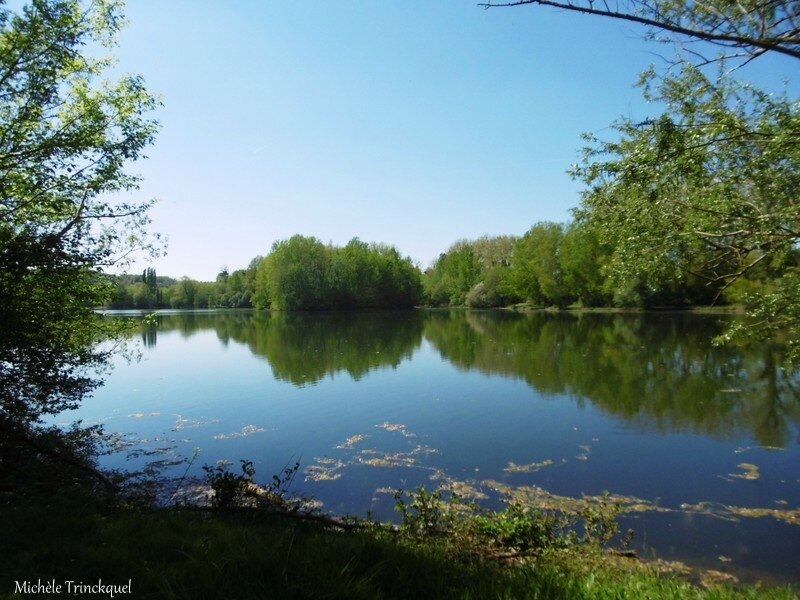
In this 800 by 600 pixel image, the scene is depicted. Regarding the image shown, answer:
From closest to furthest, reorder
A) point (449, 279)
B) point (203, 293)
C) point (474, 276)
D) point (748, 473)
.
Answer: point (748, 473) → point (474, 276) → point (449, 279) → point (203, 293)

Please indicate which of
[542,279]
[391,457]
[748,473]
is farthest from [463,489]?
[542,279]

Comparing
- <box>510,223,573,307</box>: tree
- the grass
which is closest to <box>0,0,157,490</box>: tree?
the grass

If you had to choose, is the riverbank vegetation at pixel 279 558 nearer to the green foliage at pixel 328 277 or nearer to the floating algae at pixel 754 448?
the floating algae at pixel 754 448

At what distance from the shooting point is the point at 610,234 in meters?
10.2

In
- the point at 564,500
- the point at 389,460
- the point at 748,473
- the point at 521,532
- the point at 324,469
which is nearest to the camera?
the point at 521,532

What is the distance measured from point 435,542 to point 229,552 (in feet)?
8.45

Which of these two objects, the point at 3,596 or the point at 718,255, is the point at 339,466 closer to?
the point at 3,596

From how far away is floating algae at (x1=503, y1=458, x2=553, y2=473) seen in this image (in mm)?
10289

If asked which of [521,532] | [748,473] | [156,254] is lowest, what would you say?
Result: [748,473]

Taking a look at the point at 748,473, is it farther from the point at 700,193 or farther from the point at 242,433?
the point at 242,433

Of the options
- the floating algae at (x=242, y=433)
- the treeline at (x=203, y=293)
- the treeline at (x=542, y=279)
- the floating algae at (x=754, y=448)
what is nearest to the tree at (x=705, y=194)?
the floating algae at (x=754, y=448)

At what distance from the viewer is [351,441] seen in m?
12.7

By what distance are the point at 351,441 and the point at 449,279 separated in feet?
317

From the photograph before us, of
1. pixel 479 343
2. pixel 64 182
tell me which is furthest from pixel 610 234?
pixel 479 343
